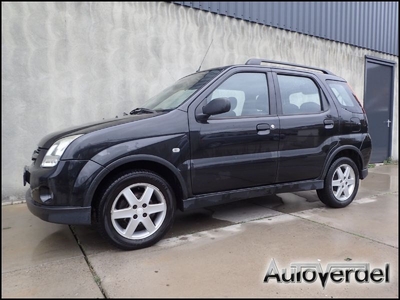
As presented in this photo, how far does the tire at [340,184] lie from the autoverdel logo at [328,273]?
61.8 inches

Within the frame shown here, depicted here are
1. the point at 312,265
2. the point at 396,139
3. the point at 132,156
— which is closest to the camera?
the point at 312,265

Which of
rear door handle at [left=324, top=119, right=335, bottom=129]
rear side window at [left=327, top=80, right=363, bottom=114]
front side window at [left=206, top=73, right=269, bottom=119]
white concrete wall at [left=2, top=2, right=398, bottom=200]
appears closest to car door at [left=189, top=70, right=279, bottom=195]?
front side window at [left=206, top=73, right=269, bottom=119]

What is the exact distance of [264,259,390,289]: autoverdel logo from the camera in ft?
8.14

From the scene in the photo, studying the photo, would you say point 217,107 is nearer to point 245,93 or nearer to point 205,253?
point 245,93

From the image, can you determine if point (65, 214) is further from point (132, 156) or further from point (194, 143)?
point (194, 143)

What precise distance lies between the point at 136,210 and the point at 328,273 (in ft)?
5.73

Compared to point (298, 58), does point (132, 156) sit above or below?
below

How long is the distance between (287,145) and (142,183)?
1.80 metres

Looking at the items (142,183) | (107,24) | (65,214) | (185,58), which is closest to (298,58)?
(185,58)

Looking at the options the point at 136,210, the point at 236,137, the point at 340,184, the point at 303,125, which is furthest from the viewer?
the point at 340,184

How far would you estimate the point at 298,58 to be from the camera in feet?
25.6

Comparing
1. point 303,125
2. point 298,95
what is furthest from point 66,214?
point 298,95

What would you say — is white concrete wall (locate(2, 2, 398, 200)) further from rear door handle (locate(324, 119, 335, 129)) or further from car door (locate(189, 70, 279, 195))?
rear door handle (locate(324, 119, 335, 129))

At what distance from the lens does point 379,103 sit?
965 centimetres
